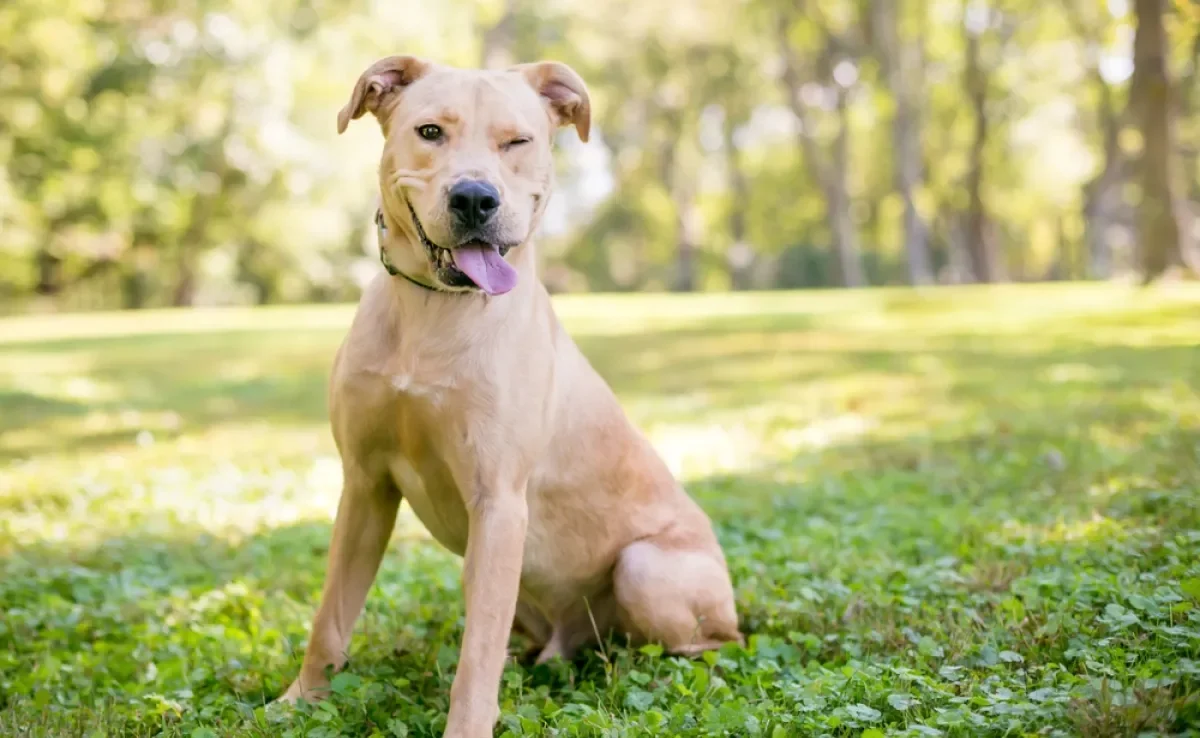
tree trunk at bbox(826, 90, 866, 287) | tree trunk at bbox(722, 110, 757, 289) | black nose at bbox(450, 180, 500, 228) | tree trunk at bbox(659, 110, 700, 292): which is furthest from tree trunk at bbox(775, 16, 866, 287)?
black nose at bbox(450, 180, 500, 228)

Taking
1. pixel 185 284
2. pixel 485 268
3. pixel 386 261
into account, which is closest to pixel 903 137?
pixel 185 284

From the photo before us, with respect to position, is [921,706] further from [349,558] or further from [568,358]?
[349,558]

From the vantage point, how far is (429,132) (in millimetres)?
3154

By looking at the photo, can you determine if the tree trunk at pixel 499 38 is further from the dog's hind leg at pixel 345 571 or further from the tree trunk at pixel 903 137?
the dog's hind leg at pixel 345 571

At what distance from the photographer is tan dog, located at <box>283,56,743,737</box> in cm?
313

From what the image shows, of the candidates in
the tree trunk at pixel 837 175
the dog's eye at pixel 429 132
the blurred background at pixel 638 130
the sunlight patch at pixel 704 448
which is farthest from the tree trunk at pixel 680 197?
the dog's eye at pixel 429 132

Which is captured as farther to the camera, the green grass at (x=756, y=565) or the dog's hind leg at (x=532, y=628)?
the dog's hind leg at (x=532, y=628)

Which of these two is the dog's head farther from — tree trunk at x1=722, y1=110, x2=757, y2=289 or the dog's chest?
tree trunk at x1=722, y1=110, x2=757, y2=289

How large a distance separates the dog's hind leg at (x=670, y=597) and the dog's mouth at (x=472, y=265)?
1156mm

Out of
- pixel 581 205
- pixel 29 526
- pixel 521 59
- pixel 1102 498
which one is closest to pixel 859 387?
pixel 1102 498

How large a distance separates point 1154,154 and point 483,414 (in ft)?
56.0

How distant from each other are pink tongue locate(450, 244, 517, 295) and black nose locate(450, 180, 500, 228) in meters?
0.10

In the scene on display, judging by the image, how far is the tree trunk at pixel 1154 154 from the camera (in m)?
16.6

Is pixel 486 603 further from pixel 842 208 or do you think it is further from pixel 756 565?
pixel 842 208
